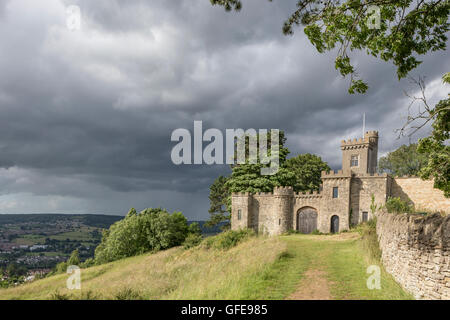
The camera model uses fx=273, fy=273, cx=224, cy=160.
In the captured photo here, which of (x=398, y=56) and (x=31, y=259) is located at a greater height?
(x=398, y=56)

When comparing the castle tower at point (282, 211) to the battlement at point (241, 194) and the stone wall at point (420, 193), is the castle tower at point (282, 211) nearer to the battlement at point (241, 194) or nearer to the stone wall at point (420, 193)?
the battlement at point (241, 194)

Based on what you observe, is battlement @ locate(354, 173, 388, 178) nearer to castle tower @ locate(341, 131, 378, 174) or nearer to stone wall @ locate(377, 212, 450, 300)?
castle tower @ locate(341, 131, 378, 174)

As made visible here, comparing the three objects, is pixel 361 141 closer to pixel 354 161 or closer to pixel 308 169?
pixel 354 161

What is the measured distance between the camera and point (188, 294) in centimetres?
876

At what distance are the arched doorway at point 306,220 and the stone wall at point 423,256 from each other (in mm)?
19556

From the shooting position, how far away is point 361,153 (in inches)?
1278

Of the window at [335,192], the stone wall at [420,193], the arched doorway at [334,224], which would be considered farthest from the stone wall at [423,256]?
the stone wall at [420,193]

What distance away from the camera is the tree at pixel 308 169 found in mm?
38688

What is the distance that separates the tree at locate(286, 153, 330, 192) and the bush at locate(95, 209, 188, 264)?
56.2 ft

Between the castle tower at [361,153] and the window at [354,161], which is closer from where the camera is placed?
the castle tower at [361,153]

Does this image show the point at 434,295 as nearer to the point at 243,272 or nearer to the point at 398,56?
the point at 243,272
